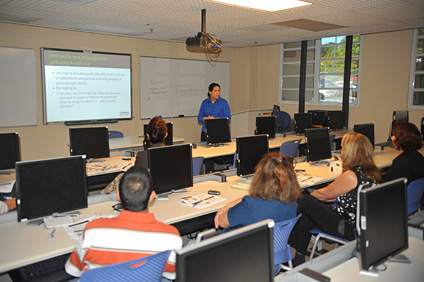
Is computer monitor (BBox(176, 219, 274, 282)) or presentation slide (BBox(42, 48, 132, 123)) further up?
presentation slide (BBox(42, 48, 132, 123))

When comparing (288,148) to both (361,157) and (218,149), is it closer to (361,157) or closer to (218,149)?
(218,149)

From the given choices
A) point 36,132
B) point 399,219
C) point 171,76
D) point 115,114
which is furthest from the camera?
point 171,76

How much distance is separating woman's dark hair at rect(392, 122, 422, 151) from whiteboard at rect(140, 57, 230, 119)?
5.84 meters

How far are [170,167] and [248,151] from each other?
3.43 ft

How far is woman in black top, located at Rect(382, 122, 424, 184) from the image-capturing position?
3639 mm

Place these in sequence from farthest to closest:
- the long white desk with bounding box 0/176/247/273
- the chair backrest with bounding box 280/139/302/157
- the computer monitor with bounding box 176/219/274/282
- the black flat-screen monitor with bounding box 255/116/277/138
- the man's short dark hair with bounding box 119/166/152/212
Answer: the black flat-screen monitor with bounding box 255/116/277/138, the chair backrest with bounding box 280/139/302/157, the long white desk with bounding box 0/176/247/273, the man's short dark hair with bounding box 119/166/152/212, the computer monitor with bounding box 176/219/274/282

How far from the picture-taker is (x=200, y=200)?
10.7 feet

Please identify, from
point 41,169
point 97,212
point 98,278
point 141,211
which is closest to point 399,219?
point 141,211

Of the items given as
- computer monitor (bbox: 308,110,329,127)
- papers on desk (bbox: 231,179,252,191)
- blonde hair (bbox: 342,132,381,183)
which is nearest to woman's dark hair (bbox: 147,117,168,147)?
papers on desk (bbox: 231,179,252,191)

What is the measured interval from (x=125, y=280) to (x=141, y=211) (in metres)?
0.44

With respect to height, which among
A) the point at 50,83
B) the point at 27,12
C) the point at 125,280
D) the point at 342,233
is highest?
the point at 27,12

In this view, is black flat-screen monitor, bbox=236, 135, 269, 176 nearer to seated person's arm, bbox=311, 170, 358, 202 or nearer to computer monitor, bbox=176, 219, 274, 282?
seated person's arm, bbox=311, 170, 358, 202

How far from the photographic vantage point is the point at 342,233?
9.68 ft

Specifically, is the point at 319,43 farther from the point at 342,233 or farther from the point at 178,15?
the point at 342,233
